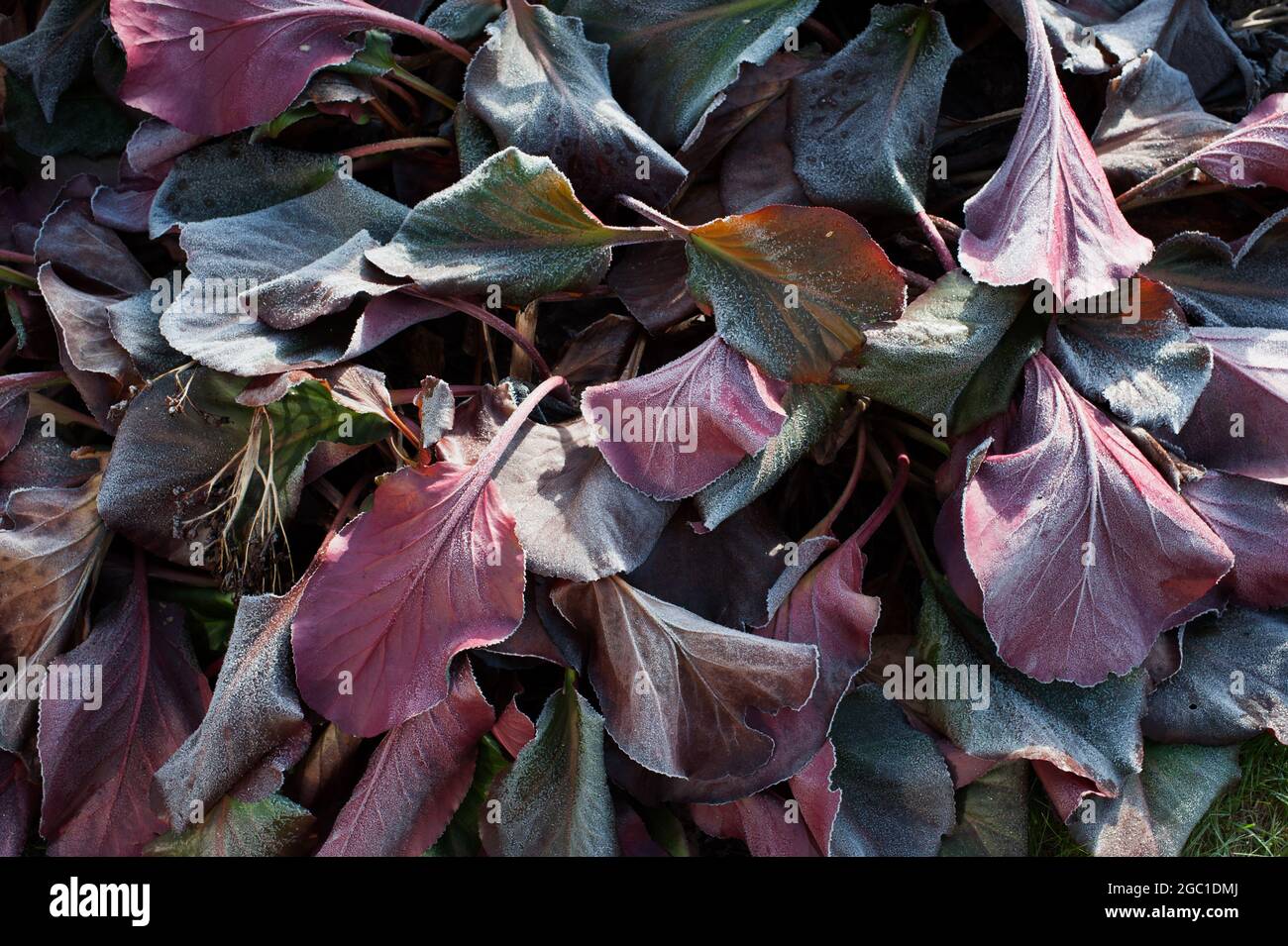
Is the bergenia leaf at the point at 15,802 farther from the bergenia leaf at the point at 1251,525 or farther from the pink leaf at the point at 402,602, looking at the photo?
the bergenia leaf at the point at 1251,525

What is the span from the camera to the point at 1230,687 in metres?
1.42

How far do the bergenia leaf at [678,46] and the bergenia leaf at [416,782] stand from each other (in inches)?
31.2

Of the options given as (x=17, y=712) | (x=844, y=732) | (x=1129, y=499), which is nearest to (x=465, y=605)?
(x=844, y=732)

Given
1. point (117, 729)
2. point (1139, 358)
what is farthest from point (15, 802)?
point (1139, 358)

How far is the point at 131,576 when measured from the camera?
1.55 metres

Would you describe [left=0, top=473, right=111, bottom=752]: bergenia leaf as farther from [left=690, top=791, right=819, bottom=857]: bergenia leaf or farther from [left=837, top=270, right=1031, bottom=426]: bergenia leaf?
[left=837, top=270, right=1031, bottom=426]: bergenia leaf

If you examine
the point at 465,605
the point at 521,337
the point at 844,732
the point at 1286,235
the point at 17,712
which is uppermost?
the point at 1286,235

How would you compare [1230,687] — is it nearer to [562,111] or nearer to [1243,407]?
[1243,407]

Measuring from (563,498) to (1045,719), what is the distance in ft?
2.14

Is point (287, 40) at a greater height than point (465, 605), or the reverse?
point (287, 40)

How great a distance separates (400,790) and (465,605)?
27cm

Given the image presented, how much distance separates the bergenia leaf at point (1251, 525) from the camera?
1381 millimetres

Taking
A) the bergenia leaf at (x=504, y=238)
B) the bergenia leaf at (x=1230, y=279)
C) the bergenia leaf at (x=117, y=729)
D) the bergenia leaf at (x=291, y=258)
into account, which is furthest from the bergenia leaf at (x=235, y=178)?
the bergenia leaf at (x=1230, y=279)

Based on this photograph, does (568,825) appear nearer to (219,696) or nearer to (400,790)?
(400,790)
